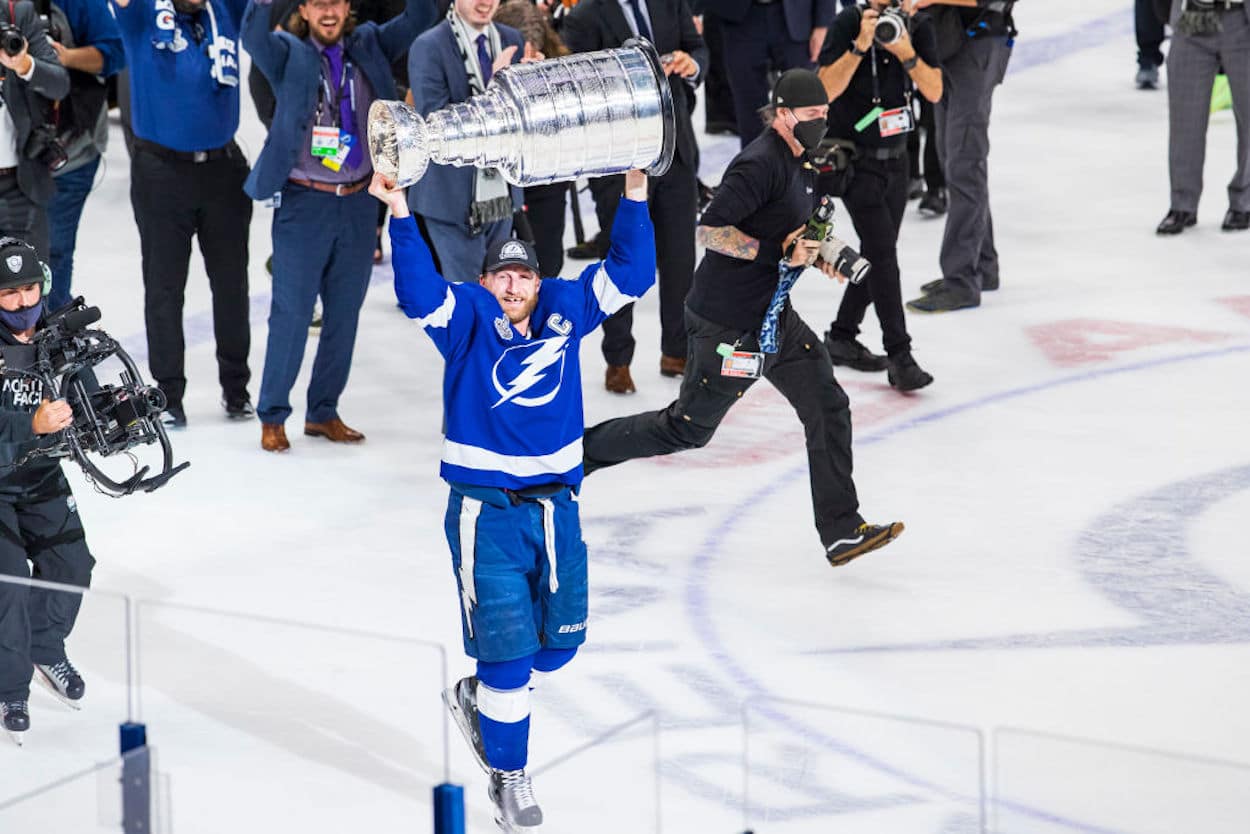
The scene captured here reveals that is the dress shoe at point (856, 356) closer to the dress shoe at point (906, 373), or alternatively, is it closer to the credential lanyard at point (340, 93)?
the dress shoe at point (906, 373)

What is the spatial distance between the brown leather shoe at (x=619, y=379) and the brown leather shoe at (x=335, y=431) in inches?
40.5

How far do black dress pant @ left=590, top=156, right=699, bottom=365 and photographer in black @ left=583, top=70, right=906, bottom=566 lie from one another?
1.54 m

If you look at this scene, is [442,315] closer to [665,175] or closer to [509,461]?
[509,461]

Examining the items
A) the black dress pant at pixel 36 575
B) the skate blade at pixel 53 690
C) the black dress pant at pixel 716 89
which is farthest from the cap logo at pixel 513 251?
the black dress pant at pixel 716 89

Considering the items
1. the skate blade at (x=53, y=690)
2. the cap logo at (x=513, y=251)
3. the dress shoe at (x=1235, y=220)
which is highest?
the cap logo at (x=513, y=251)

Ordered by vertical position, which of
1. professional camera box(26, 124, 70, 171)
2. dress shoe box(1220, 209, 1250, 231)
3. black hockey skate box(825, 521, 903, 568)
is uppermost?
professional camera box(26, 124, 70, 171)

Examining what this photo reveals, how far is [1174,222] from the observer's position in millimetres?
10094

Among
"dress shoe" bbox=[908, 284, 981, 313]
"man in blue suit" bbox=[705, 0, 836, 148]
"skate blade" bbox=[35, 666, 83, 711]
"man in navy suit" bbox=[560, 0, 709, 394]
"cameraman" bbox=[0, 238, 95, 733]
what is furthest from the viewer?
"man in blue suit" bbox=[705, 0, 836, 148]

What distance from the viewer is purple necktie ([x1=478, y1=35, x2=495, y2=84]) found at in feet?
23.0

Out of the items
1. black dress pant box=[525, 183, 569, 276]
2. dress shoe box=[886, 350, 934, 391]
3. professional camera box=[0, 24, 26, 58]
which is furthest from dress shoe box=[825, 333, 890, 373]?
professional camera box=[0, 24, 26, 58]

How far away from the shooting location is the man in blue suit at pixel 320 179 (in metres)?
6.99

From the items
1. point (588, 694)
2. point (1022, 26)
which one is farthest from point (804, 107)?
point (1022, 26)

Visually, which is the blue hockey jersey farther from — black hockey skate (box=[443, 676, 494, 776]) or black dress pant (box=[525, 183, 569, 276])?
black dress pant (box=[525, 183, 569, 276])

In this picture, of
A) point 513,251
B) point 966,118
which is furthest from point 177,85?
point 966,118
